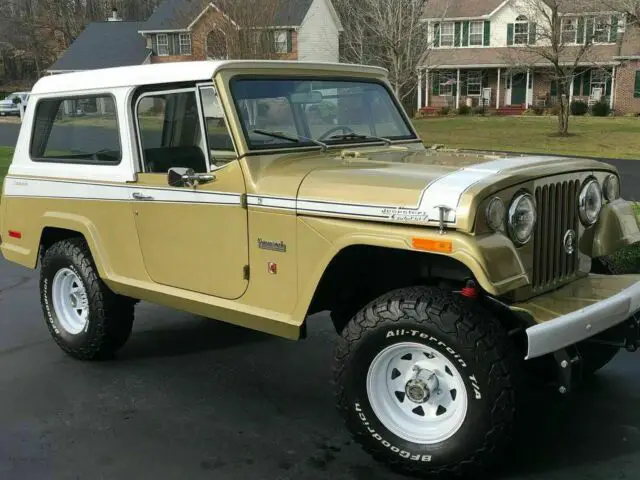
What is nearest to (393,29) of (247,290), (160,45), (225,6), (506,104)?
(225,6)

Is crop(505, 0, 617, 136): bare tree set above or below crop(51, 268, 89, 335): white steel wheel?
above

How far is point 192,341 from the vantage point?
544 centimetres

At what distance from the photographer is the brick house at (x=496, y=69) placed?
34906mm

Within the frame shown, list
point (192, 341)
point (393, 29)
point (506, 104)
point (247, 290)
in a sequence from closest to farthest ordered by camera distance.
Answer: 1. point (247, 290)
2. point (192, 341)
3. point (393, 29)
4. point (506, 104)

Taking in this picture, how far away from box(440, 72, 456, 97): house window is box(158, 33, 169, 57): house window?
16.4m

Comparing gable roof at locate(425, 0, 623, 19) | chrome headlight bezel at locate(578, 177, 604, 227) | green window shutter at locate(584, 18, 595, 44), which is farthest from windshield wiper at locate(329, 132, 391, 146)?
gable roof at locate(425, 0, 623, 19)

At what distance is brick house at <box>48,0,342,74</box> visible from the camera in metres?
21.1

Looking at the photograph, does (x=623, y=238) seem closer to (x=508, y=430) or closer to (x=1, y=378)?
(x=508, y=430)

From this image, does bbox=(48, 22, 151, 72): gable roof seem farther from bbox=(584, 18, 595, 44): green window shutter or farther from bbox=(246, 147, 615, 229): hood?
bbox=(246, 147, 615, 229): hood

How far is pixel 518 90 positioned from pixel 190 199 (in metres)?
37.0

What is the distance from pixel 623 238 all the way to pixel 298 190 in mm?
1860

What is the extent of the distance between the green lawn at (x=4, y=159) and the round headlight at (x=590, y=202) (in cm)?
1333

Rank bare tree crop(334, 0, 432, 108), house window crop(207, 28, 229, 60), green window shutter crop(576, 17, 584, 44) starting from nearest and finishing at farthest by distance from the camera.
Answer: house window crop(207, 28, 229, 60), bare tree crop(334, 0, 432, 108), green window shutter crop(576, 17, 584, 44)

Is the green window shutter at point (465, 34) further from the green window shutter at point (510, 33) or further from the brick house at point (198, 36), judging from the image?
the brick house at point (198, 36)
